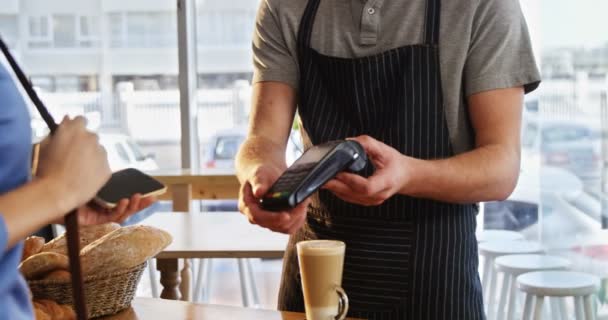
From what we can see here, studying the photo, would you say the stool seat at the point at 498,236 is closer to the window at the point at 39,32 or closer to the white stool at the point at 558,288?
the white stool at the point at 558,288

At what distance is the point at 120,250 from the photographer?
4.86 ft

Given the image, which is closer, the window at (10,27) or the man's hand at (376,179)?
the man's hand at (376,179)

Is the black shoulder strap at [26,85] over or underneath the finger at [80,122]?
over

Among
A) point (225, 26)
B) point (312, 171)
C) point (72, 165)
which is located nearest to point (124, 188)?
point (72, 165)

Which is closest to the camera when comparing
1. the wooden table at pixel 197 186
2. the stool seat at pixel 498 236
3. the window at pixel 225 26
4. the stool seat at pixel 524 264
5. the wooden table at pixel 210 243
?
the wooden table at pixel 210 243

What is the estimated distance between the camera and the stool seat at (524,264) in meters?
3.43

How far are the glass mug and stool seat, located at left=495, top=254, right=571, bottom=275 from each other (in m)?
2.32

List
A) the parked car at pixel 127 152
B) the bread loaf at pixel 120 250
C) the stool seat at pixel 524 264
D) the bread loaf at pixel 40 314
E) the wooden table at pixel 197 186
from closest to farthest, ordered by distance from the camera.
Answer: the bread loaf at pixel 40 314, the bread loaf at pixel 120 250, the stool seat at pixel 524 264, the wooden table at pixel 197 186, the parked car at pixel 127 152

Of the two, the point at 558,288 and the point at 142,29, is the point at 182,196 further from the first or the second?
the point at 558,288

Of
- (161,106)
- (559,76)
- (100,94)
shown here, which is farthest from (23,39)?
(559,76)

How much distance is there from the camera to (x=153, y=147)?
16.4 ft

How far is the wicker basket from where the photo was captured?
4.79 feet

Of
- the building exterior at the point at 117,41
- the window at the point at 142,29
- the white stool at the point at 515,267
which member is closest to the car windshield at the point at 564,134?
the white stool at the point at 515,267

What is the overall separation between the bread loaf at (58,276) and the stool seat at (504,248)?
2.64 metres
